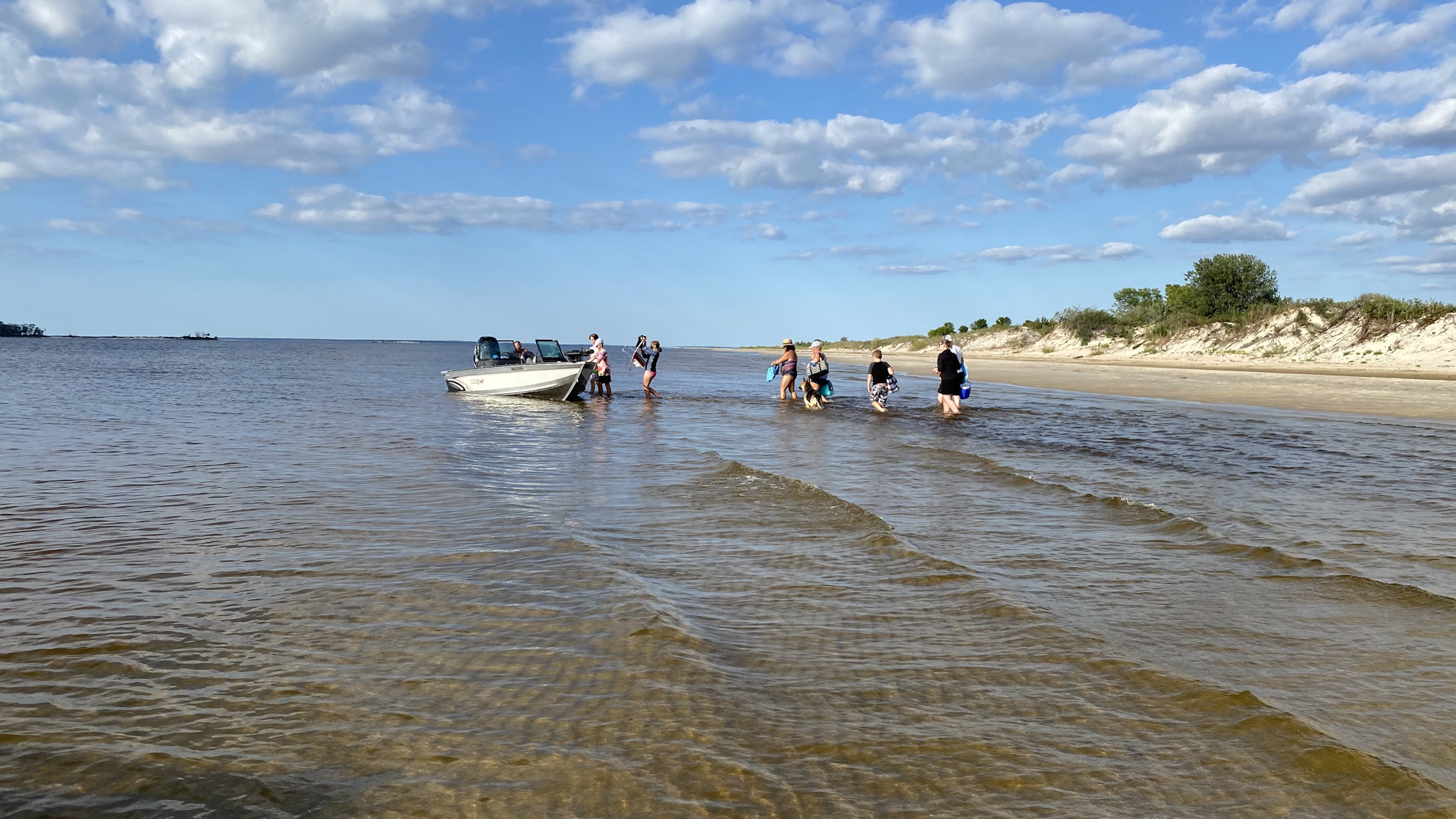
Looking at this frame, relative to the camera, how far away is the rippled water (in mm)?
3477

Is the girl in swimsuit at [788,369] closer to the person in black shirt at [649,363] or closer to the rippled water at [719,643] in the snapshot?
the person in black shirt at [649,363]

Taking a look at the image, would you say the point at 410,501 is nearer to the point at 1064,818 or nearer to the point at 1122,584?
the point at 1122,584

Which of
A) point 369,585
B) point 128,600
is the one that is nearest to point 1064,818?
point 369,585

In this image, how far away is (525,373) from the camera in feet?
83.8

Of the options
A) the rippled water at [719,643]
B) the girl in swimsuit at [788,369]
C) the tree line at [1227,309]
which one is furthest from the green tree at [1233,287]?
the rippled water at [719,643]

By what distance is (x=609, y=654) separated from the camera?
4918mm

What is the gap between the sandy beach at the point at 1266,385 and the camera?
2392 centimetres

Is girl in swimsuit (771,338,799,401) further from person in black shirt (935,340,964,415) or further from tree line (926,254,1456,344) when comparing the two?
tree line (926,254,1456,344)

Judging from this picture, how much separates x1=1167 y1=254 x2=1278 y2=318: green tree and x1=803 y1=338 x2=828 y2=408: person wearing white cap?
3725 centimetres

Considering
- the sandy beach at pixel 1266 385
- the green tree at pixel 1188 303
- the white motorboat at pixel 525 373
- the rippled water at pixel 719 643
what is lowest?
the rippled water at pixel 719 643

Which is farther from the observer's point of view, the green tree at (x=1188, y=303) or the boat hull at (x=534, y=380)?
the green tree at (x=1188, y=303)

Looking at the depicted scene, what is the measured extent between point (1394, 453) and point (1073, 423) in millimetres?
6723

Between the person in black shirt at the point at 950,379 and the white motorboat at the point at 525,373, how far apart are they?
9.84 meters

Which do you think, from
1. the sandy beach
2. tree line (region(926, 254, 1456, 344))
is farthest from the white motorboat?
tree line (region(926, 254, 1456, 344))
